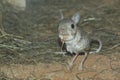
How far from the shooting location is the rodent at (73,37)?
706 cm

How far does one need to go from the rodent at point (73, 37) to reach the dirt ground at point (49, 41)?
232 mm

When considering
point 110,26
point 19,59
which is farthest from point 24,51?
point 110,26

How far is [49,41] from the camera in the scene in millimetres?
8539

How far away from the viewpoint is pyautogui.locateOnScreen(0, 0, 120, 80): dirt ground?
7.16 metres

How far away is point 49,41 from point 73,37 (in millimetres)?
1440

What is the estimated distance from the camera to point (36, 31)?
9.28 meters

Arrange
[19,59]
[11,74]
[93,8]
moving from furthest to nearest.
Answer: [93,8]
[19,59]
[11,74]

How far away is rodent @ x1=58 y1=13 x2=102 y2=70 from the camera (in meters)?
7.06

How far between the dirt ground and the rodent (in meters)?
0.23

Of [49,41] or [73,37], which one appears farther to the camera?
[49,41]

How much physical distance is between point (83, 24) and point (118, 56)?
2.04 m

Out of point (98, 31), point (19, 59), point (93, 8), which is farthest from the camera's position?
point (93, 8)

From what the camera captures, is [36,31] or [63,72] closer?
[63,72]

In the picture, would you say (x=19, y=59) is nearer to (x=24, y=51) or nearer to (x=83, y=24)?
(x=24, y=51)
